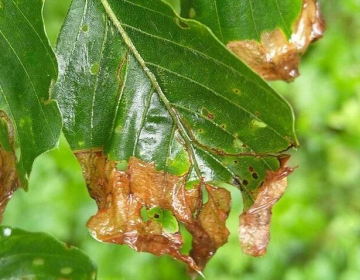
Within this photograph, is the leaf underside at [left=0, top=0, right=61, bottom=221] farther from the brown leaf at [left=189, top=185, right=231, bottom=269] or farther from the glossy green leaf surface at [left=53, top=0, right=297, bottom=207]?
the brown leaf at [left=189, top=185, right=231, bottom=269]

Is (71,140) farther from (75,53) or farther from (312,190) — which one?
(312,190)

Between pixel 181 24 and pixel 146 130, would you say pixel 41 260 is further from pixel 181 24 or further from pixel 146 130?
pixel 181 24

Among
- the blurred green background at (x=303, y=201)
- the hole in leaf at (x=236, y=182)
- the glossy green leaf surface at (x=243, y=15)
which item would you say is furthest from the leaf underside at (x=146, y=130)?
the blurred green background at (x=303, y=201)

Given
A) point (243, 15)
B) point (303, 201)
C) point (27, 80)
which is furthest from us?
point (303, 201)

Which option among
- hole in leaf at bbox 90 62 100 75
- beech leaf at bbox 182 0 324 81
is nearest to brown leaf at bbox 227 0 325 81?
beech leaf at bbox 182 0 324 81

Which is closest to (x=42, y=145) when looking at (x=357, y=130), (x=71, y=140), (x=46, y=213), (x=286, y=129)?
(x=71, y=140)

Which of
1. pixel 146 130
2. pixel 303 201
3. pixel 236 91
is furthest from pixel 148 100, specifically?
pixel 303 201
